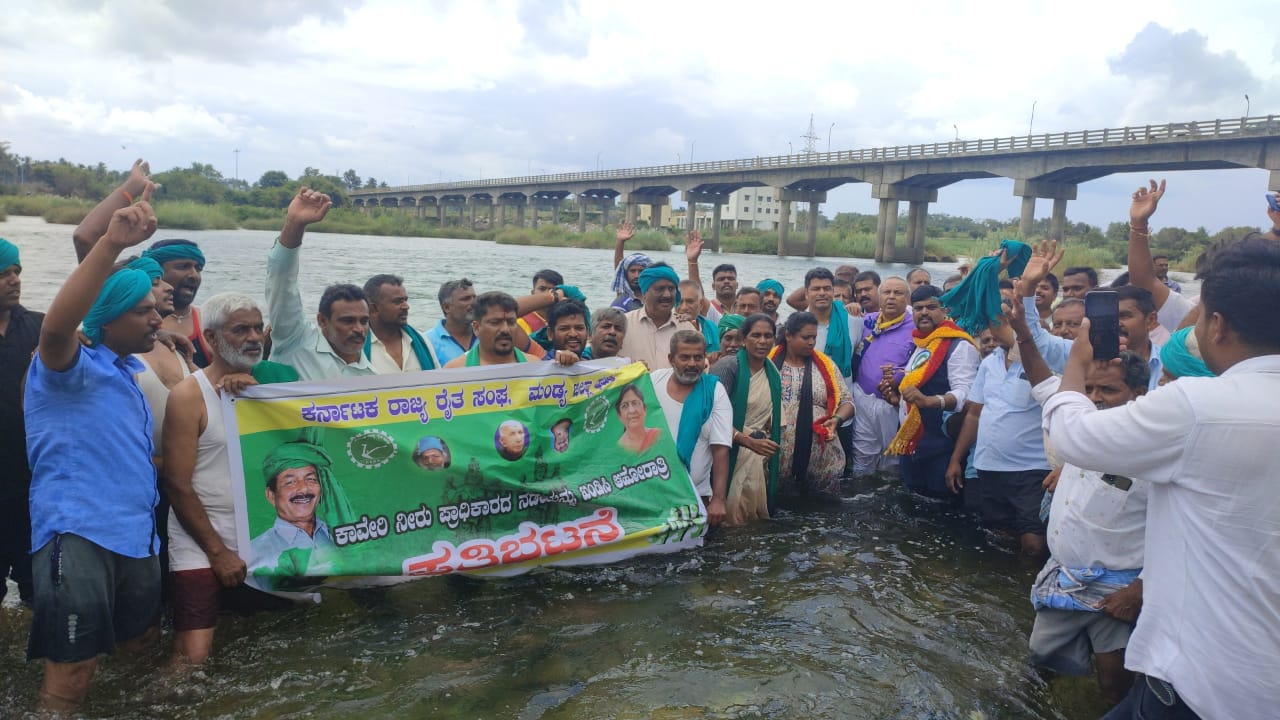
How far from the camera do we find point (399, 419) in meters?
4.35

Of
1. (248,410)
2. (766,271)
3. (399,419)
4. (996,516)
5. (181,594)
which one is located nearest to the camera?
(181,594)

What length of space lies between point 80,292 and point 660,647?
297 cm

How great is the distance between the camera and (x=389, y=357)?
4.94 metres

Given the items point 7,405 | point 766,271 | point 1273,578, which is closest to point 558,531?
point 7,405

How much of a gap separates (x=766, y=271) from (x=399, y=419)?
125ft

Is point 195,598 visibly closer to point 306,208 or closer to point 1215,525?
point 306,208

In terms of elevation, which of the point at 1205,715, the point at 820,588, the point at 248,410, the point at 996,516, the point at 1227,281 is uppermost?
the point at 1227,281

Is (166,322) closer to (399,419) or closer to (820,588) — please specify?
(399,419)

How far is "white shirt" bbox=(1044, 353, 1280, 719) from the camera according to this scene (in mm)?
2059

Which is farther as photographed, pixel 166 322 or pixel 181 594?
pixel 166 322

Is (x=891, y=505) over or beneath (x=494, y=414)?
beneath

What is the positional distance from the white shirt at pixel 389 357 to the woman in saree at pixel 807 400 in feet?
8.28

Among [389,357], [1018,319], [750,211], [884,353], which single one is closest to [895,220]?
[884,353]

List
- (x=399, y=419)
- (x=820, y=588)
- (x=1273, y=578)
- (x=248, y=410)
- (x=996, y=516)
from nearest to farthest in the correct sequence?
1. (x=1273, y=578)
2. (x=248, y=410)
3. (x=399, y=419)
4. (x=820, y=588)
5. (x=996, y=516)
